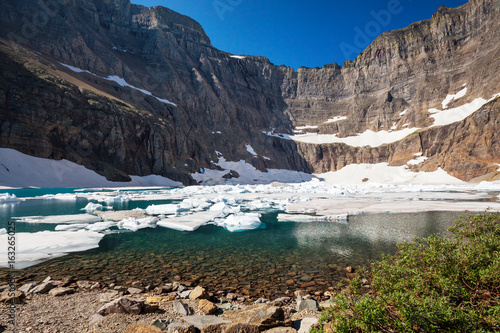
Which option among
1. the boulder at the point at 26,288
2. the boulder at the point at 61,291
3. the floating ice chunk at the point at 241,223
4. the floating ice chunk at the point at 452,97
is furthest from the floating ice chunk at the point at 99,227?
the floating ice chunk at the point at 452,97

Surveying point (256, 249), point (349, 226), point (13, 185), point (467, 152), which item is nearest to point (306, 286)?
point (256, 249)

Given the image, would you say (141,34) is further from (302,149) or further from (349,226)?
(349,226)

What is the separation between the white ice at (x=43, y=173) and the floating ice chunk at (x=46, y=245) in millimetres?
56193

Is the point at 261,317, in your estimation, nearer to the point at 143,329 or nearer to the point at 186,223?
the point at 143,329

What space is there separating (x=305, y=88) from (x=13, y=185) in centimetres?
13108

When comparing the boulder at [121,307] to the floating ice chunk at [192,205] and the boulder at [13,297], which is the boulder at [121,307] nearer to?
the boulder at [13,297]

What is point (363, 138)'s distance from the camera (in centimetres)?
11956

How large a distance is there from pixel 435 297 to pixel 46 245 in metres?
14.9

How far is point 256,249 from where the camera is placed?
12641 mm

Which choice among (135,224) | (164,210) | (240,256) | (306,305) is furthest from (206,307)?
(164,210)

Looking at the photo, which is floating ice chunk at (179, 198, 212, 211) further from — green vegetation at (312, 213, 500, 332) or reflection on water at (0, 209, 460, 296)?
green vegetation at (312, 213, 500, 332)

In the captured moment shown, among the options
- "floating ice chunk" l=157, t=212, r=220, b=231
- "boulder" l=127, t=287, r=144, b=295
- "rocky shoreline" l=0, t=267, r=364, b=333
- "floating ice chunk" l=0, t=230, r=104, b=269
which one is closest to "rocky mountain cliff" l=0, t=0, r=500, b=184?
"floating ice chunk" l=157, t=212, r=220, b=231

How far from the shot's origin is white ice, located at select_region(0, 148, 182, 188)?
53062mm

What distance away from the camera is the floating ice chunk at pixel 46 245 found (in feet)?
32.3
